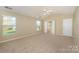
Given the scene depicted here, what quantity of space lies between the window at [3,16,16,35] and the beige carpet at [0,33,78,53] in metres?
0.20

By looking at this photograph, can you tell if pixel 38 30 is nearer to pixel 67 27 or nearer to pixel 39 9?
pixel 39 9

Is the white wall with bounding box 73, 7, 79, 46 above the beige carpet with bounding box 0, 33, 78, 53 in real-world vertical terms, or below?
above

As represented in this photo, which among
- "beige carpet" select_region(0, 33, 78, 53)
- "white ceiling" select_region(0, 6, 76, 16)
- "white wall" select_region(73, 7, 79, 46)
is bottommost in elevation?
"beige carpet" select_region(0, 33, 78, 53)

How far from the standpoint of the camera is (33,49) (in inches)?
73.3

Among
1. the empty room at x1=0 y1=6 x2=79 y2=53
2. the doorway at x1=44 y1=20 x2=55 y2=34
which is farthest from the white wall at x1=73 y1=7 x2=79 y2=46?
the doorway at x1=44 y1=20 x2=55 y2=34

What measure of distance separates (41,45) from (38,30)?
31cm

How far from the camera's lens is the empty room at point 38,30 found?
1812 mm

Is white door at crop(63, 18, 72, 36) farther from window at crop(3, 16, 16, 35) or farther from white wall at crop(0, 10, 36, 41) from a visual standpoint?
window at crop(3, 16, 16, 35)

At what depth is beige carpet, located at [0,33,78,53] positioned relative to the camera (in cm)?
183

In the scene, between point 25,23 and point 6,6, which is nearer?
point 6,6
